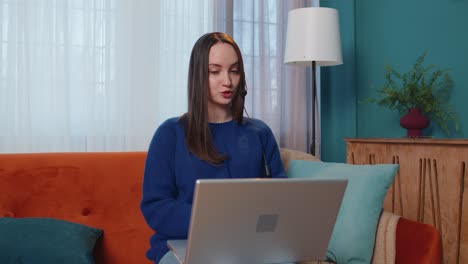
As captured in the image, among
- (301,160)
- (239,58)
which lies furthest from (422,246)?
(239,58)

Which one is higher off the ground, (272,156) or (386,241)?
(272,156)

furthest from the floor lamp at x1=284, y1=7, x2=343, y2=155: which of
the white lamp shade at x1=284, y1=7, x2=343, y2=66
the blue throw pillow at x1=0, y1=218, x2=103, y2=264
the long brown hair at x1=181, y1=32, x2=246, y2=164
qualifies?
the blue throw pillow at x1=0, y1=218, x2=103, y2=264

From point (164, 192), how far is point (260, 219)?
54 centimetres

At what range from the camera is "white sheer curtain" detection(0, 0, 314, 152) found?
289cm

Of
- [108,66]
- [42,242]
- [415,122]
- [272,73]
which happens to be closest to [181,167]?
[42,242]

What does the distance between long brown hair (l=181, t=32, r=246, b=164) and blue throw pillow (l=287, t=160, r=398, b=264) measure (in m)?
0.45

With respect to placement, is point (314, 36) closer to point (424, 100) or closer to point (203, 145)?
point (424, 100)

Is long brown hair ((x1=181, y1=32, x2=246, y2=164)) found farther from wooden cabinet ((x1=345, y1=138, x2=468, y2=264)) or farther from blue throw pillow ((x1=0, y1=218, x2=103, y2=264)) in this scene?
wooden cabinet ((x1=345, y1=138, x2=468, y2=264))

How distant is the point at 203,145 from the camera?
69.9 inches

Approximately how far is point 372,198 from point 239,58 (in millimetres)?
645

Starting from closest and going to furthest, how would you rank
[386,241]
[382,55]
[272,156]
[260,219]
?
1. [260,219]
2. [386,241]
3. [272,156]
4. [382,55]

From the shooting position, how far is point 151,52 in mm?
3166

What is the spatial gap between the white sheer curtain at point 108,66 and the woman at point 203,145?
4.36 feet

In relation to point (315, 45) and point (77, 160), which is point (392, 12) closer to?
point (315, 45)
